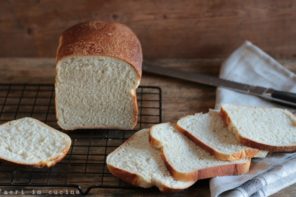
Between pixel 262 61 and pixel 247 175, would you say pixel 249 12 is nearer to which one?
pixel 262 61

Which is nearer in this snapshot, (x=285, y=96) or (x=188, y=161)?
(x=188, y=161)

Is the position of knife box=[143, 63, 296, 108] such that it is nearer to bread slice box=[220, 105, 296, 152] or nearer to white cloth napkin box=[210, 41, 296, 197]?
white cloth napkin box=[210, 41, 296, 197]

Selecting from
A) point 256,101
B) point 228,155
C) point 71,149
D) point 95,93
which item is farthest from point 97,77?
point 256,101

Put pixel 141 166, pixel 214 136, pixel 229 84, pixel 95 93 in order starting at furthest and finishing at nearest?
pixel 229 84 < pixel 95 93 < pixel 214 136 < pixel 141 166

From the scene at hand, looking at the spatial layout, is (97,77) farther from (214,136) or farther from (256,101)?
(256,101)

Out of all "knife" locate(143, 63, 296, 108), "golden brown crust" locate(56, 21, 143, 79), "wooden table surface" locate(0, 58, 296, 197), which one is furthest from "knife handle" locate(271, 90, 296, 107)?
"golden brown crust" locate(56, 21, 143, 79)

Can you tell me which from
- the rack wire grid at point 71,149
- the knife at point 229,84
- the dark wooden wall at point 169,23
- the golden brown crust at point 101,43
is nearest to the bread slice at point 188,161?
the rack wire grid at point 71,149
